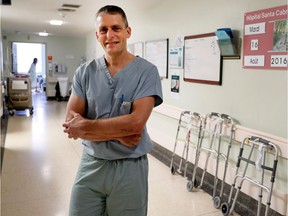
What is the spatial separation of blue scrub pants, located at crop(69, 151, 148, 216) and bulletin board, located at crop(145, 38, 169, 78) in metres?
3.04

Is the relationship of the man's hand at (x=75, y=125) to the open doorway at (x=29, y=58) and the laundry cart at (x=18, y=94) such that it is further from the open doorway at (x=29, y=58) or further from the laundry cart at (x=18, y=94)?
the open doorway at (x=29, y=58)

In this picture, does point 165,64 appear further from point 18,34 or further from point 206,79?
point 18,34

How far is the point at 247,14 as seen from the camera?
2.64 m

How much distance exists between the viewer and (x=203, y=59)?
329 centimetres

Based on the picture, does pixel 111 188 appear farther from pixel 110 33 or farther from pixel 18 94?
pixel 18 94

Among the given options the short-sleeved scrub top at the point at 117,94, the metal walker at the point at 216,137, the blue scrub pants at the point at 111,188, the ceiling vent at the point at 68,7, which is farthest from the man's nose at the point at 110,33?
the ceiling vent at the point at 68,7

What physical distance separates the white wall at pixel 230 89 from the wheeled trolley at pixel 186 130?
0.11 meters

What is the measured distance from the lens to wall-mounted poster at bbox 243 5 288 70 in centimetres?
229

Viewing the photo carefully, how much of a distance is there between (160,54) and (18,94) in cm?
474

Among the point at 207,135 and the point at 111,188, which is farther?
the point at 207,135

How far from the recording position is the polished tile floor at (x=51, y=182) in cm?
279

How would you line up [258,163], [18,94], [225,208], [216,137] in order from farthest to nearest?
[18,94] → [216,137] → [225,208] → [258,163]

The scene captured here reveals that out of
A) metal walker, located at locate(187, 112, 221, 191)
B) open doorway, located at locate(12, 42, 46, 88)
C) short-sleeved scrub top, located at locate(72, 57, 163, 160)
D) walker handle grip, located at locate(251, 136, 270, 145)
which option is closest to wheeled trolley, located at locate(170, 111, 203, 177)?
metal walker, located at locate(187, 112, 221, 191)

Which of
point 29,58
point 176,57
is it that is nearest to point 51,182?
point 176,57
